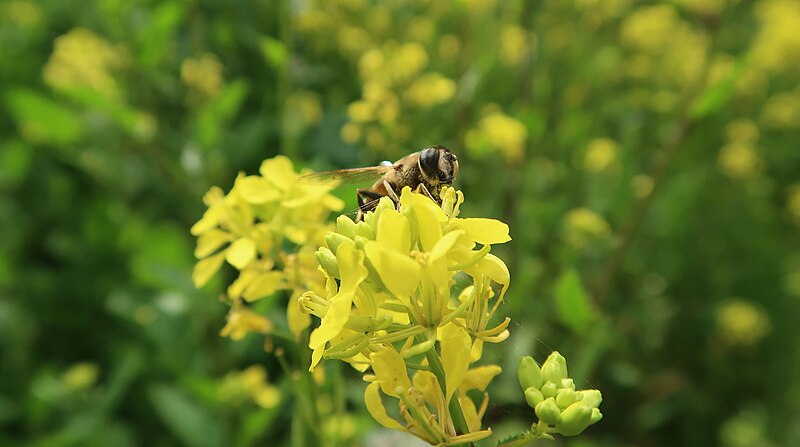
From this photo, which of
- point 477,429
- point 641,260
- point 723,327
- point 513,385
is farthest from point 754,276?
point 477,429

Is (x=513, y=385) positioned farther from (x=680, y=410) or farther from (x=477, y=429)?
(x=680, y=410)

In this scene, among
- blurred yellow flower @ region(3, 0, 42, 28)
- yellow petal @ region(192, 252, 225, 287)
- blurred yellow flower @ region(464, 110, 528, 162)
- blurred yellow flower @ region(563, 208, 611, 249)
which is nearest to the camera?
yellow petal @ region(192, 252, 225, 287)

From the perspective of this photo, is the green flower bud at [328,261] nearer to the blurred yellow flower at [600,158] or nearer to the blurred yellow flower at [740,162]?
the blurred yellow flower at [600,158]

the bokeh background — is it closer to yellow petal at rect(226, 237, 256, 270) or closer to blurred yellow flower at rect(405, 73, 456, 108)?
blurred yellow flower at rect(405, 73, 456, 108)

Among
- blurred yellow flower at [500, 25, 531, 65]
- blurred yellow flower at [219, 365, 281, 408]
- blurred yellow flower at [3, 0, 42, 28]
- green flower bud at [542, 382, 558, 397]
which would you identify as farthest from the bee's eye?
blurred yellow flower at [3, 0, 42, 28]

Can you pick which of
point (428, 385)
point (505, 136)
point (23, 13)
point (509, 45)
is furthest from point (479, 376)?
point (23, 13)

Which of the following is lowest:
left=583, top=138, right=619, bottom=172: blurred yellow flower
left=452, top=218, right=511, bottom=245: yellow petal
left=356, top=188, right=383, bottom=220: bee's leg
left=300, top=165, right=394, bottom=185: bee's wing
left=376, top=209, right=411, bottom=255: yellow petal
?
left=583, top=138, right=619, bottom=172: blurred yellow flower

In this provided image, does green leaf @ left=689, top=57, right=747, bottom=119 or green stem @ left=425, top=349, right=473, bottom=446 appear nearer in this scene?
green stem @ left=425, top=349, right=473, bottom=446
